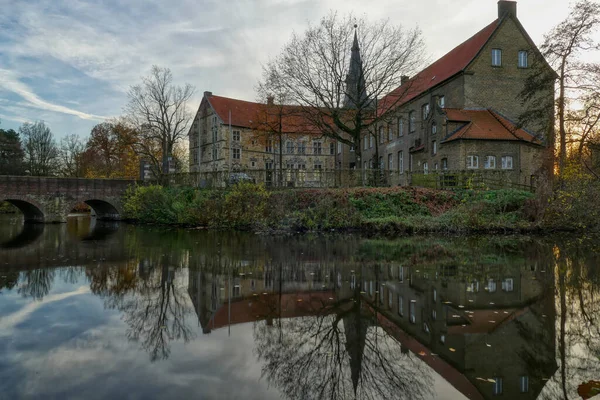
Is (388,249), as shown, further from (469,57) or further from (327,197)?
(469,57)

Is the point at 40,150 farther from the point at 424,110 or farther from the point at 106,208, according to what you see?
the point at 424,110

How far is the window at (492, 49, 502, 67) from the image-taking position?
3509 centimetres

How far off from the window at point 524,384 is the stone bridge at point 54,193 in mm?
33808

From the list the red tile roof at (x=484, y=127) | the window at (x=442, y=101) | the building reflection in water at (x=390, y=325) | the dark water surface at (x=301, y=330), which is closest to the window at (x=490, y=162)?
the red tile roof at (x=484, y=127)

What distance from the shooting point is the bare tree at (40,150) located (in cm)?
6359

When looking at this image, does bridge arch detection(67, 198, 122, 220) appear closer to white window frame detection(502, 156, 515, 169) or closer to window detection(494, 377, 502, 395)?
white window frame detection(502, 156, 515, 169)

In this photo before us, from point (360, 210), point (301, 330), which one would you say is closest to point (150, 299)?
point (301, 330)

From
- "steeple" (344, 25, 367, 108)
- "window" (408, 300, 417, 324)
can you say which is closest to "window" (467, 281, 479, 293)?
"window" (408, 300, 417, 324)

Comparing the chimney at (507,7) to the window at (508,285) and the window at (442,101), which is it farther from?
the window at (508,285)

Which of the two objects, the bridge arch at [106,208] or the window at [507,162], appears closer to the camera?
the window at [507,162]

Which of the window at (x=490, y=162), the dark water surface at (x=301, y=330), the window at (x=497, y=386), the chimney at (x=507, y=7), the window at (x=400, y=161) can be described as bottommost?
the window at (x=497, y=386)

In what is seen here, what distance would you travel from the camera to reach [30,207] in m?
33.5

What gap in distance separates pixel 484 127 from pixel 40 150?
65.1 meters

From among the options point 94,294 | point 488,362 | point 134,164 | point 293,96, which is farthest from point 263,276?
point 134,164
